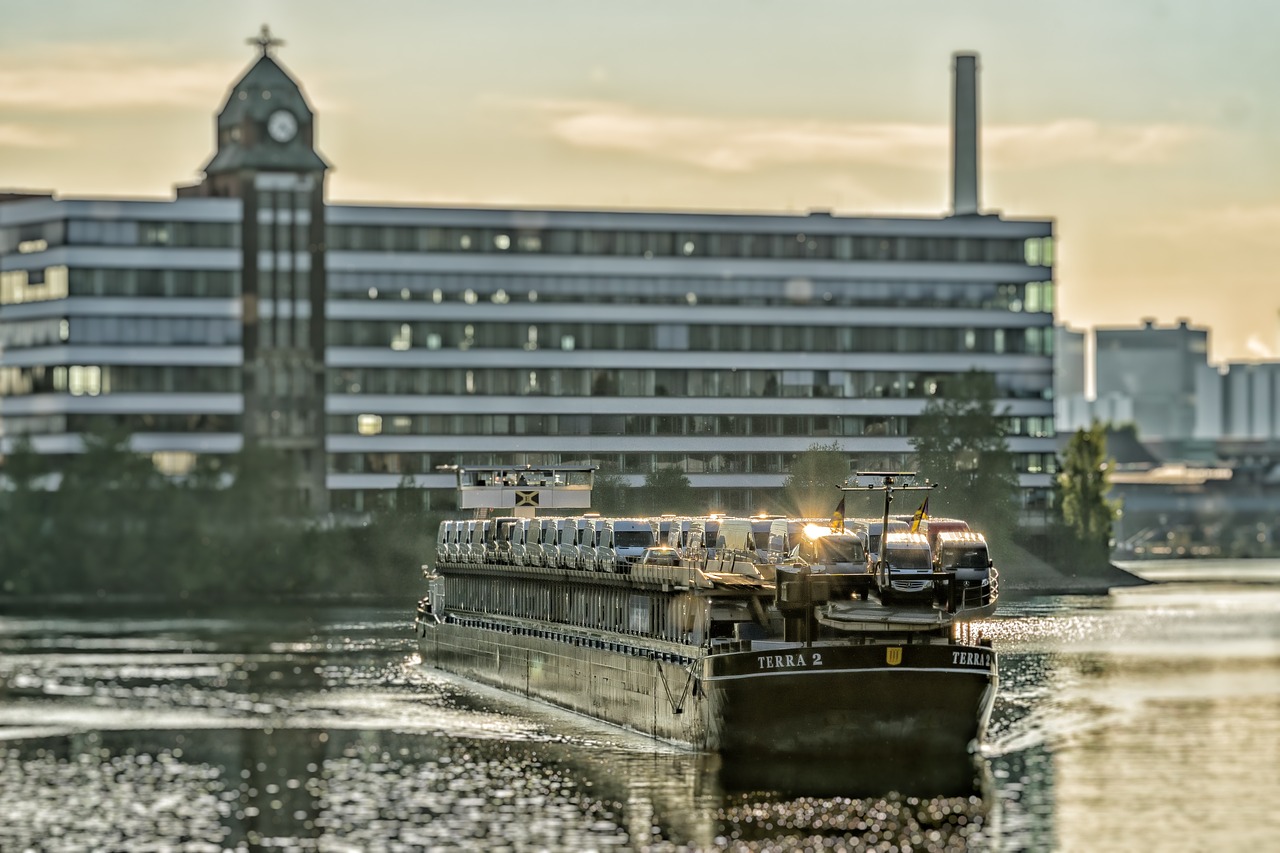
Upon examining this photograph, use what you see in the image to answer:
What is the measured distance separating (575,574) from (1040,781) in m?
36.3

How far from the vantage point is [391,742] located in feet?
344

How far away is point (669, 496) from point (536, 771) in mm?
75107

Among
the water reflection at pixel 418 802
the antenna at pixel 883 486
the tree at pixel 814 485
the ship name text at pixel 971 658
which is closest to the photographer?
the water reflection at pixel 418 802

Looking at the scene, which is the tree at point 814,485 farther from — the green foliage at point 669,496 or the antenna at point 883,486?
Result: the antenna at point 883,486

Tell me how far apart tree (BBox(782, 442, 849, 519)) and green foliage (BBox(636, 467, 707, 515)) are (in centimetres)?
708

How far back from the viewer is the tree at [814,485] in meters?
158

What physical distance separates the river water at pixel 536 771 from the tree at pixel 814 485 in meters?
17.6

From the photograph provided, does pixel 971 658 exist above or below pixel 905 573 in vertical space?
below

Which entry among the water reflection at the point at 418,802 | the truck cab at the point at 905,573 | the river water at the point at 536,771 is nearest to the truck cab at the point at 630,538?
the river water at the point at 536,771

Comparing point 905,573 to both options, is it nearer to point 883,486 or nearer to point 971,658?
point 971,658

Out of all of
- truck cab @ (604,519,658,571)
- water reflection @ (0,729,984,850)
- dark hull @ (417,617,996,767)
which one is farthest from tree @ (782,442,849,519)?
dark hull @ (417,617,996,767)

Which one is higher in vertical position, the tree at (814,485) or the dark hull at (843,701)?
the tree at (814,485)

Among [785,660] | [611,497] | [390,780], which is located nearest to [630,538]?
[785,660]

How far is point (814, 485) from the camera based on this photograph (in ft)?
521
